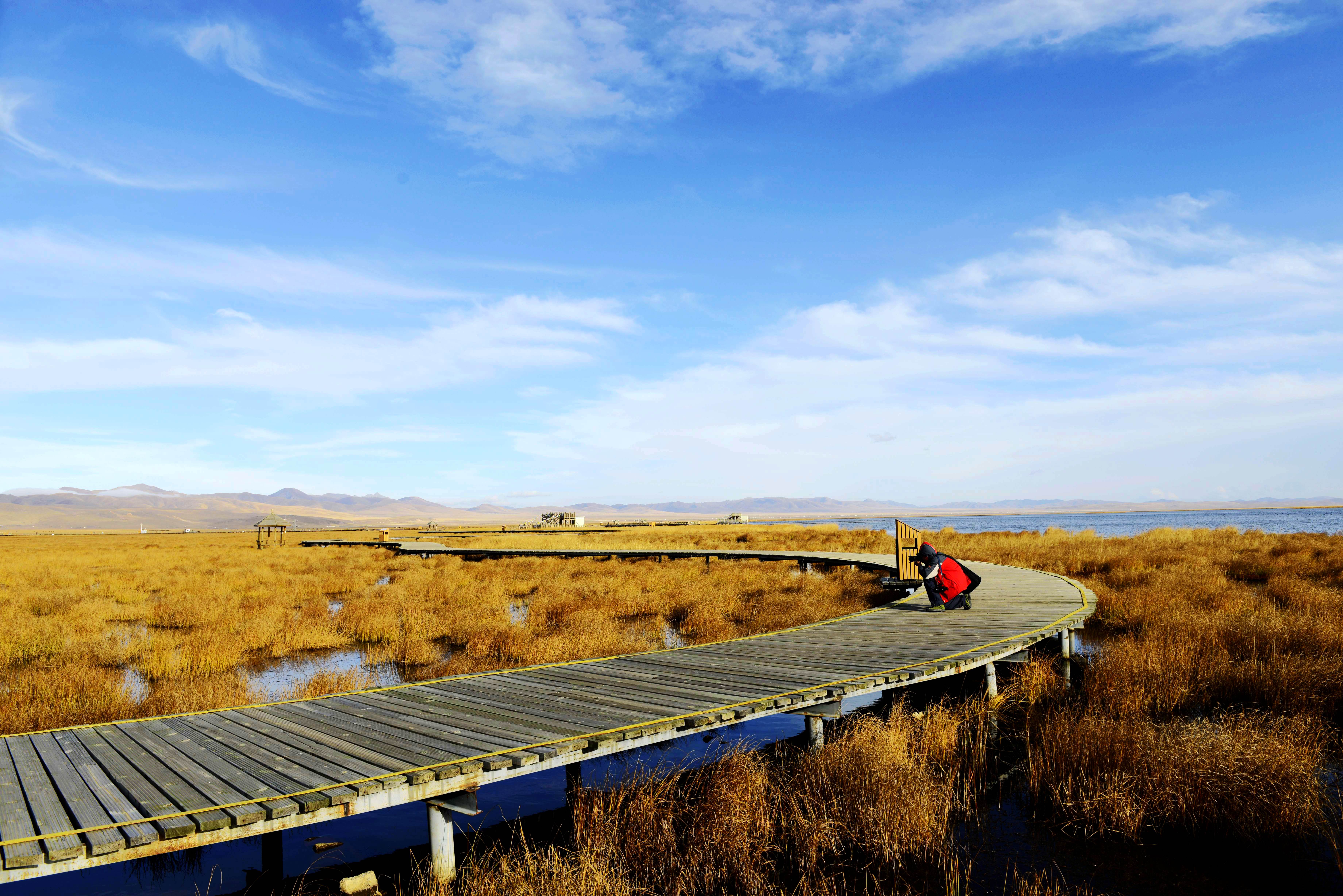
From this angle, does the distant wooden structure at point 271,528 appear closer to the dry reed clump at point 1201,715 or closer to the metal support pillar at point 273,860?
the metal support pillar at point 273,860

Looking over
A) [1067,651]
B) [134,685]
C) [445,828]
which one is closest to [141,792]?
[445,828]

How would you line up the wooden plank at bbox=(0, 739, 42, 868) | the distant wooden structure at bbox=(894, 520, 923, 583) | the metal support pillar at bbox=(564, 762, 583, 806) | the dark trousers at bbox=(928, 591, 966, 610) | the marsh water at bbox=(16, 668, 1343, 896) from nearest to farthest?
1. the wooden plank at bbox=(0, 739, 42, 868)
2. the marsh water at bbox=(16, 668, 1343, 896)
3. the metal support pillar at bbox=(564, 762, 583, 806)
4. the dark trousers at bbox=(928, 591, 966, 610)
5. the distant wooden structure at bbox=(894, 520, 923, 583)

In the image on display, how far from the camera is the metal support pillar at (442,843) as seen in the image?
16.3 feet

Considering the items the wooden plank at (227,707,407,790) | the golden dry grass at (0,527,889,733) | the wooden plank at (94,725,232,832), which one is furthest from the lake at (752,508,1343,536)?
the wooden plank at (94,725,232,832)

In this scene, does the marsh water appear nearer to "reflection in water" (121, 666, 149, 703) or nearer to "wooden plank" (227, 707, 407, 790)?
Answer: "wooden plank" (227, 707, 407, 790)

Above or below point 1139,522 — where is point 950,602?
above

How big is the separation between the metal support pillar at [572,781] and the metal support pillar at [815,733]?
2179 millimetres

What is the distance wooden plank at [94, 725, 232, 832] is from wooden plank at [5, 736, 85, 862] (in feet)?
1.08

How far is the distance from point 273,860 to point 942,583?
9.92m

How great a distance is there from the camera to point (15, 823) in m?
4.07

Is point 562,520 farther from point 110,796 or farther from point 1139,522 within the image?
point 110,796

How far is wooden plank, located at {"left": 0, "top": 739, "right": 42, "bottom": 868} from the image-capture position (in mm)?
3646

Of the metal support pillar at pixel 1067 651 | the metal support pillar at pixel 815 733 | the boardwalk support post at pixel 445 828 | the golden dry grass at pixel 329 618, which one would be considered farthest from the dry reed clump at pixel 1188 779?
the golden dry grass at pixel 329 618

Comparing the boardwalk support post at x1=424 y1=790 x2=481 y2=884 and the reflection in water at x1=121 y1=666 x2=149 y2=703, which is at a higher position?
the boardwalk support post at x1=424 y1=790 x2=481 y2=884
